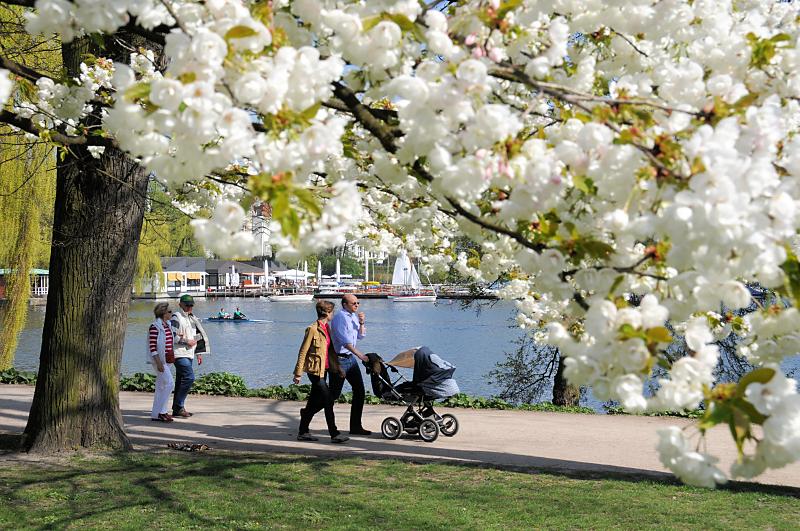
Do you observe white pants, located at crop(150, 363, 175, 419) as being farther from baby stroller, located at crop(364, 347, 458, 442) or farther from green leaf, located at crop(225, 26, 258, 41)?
green leaf, located at crop(225, 26, 258, 41)

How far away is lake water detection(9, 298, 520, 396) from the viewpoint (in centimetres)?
2502

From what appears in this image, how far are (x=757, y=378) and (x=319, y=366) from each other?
7040 mm

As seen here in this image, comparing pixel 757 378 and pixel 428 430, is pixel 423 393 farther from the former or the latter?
pixel 757 378

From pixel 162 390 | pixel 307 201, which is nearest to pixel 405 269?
pixel 162 390

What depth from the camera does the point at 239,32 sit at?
8.38 feet

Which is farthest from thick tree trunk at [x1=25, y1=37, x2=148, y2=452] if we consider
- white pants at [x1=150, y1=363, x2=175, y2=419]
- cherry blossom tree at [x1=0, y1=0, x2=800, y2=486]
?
cherry blossom tree at [x1=0, y1=0, x2=800, y2=486]

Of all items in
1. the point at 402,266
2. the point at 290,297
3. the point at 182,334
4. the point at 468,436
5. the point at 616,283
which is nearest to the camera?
the point at 616,283

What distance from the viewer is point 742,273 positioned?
254 cm

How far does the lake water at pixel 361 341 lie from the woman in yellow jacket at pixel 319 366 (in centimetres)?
941

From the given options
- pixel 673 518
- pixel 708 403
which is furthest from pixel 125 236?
pixel 708 403

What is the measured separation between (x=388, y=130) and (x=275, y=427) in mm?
7443

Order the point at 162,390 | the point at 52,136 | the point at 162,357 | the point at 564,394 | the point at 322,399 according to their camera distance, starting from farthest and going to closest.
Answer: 1. the point at 564,394
2. the point at 162,357
3. the point at 162,390
4. the point at 322,399
5. the point at 52,136

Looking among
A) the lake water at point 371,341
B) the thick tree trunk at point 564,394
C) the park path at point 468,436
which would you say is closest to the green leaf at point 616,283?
the park path at point 468,436

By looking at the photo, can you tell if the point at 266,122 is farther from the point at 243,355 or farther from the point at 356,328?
the point at 243,355
